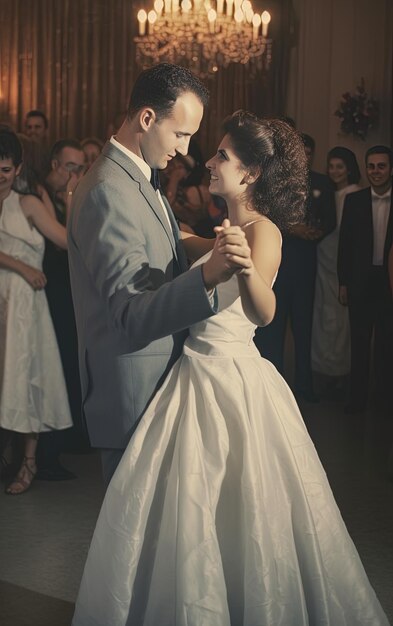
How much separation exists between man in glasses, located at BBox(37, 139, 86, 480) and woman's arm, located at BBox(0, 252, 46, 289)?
12.5 inches

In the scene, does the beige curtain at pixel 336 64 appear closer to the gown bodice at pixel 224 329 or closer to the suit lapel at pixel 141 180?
the gown bodice at pixel 224 329

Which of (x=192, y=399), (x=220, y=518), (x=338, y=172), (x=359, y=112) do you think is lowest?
(x=220, y=518)

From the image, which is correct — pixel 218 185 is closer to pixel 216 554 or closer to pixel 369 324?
pixel 216 554

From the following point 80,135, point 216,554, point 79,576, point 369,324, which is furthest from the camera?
point 80,135

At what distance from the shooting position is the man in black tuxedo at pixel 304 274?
23.0 ft

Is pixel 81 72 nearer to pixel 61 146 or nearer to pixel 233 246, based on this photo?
pixel 61 146

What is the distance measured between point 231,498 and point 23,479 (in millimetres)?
2273

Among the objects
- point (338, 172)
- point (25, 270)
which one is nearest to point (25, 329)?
point (25, 270)

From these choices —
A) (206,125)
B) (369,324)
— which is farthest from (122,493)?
(206,125)

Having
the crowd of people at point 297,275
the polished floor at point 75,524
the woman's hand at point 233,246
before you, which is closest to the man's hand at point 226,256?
the woman's hand at point 233,246

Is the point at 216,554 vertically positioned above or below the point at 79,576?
above

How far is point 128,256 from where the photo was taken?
2.41 m

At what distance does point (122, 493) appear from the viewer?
2643 mm

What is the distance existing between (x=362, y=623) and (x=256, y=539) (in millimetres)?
445
